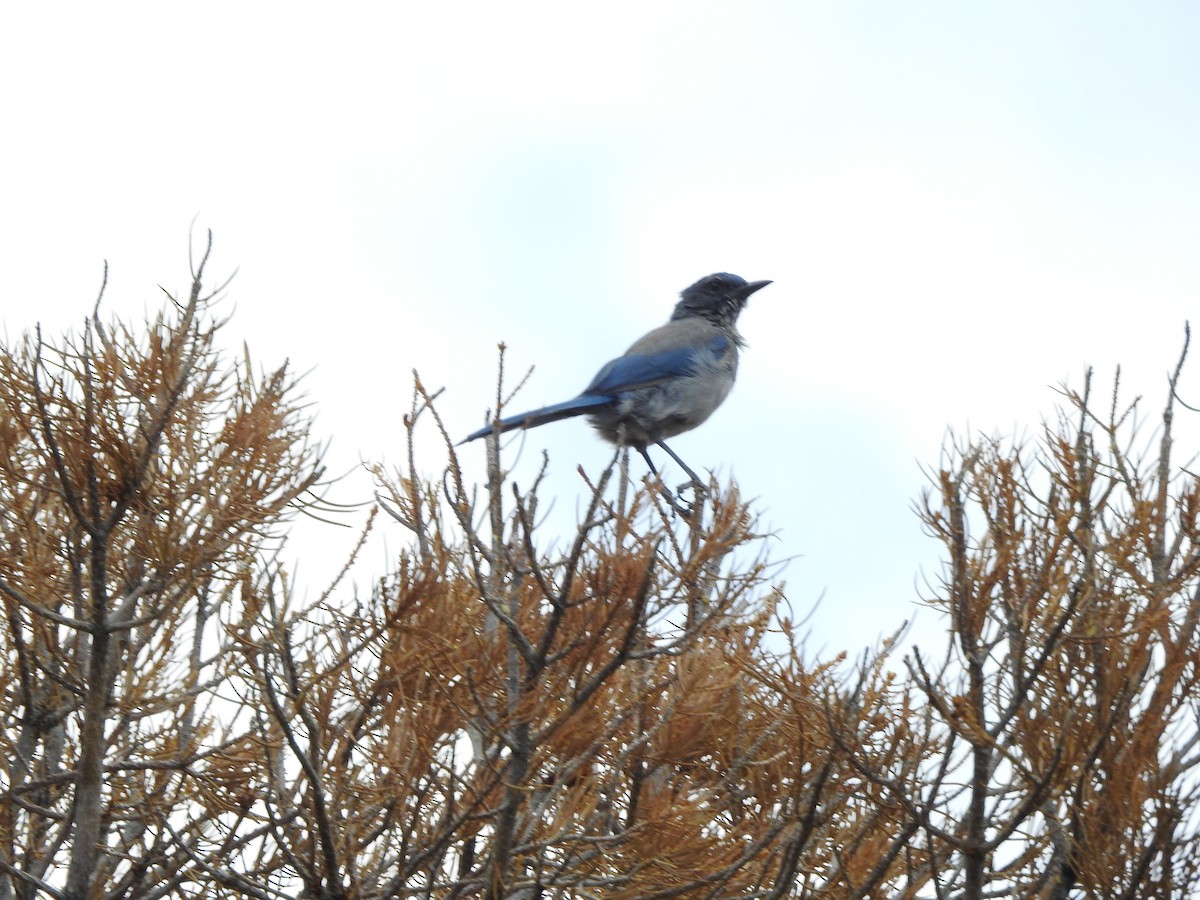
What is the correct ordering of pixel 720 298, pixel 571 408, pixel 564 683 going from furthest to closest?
1. pixel 720 298
2. pixel 571 408
3. pixel 564 683

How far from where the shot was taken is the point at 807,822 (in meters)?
3.74

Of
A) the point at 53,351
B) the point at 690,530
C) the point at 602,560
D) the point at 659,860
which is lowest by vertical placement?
the point at 659,860

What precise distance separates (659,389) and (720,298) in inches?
72.3

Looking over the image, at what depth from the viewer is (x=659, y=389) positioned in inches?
364

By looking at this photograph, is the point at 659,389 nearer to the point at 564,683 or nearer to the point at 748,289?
the point at 748,289

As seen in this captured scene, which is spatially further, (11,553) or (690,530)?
(11,553)

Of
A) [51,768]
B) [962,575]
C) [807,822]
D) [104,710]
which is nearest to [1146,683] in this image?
[962,575]

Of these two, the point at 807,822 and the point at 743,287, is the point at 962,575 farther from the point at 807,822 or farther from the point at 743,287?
the point at 743,287

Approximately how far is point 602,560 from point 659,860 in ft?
3.29

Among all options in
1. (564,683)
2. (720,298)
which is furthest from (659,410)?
(564,683)

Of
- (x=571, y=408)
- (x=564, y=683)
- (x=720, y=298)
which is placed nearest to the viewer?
(x=564, y=683)

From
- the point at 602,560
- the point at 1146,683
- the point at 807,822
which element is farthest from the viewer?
the point at 1146,683

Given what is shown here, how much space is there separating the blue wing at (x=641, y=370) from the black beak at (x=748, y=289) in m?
1.33

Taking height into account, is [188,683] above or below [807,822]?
above
